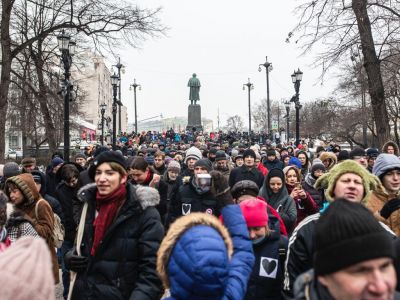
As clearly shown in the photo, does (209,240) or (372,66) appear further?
(372,66)

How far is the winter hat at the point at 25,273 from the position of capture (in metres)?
1.63

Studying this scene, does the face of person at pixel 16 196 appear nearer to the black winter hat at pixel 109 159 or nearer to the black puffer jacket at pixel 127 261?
the black winter hat at pixel 109 159

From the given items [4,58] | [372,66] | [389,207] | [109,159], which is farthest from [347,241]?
[4,58]

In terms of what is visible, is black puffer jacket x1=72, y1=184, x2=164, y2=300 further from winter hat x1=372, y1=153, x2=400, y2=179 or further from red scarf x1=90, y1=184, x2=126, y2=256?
winter hat x1=372, y1=153, x2=400, y2=179

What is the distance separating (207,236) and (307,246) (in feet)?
3.25

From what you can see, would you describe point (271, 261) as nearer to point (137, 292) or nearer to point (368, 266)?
point (137, 292)

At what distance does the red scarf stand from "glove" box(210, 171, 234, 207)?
0.69 metres

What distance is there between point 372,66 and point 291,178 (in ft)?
29.8

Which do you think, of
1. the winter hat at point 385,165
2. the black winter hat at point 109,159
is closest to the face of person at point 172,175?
the winter hat at point 385,165

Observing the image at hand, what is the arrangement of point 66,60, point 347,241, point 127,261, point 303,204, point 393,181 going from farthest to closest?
point 66,60, point 303,204, point 393,181, point 127,261, point 347,241

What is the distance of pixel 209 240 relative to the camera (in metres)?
2.31

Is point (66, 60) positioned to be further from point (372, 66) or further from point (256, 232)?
point (256, 232)

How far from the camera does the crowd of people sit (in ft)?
5.78

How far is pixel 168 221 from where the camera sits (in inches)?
223
